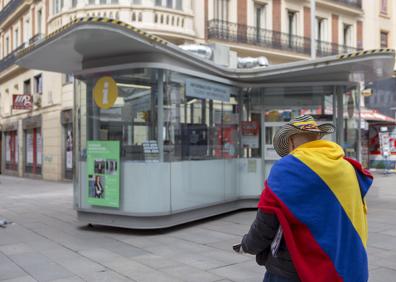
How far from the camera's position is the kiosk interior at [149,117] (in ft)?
25.0

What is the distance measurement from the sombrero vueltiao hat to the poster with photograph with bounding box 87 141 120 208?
17.1 ft

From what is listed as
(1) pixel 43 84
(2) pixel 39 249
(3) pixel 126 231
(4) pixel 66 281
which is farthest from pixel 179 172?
(1) pixel 43 84

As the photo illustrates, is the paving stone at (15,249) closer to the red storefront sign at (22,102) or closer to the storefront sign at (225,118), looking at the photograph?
the storefront sign at (225,118)

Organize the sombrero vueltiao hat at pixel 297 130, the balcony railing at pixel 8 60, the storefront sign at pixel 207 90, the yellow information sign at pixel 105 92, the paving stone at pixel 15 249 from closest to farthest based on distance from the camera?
1. the sombrero vueltiao hat at pixel 297 130
2. the paving stone at pixel 15 249
3. the yellow information sign at pixel 105 92
4. the storefront sign at pixel 207 90
5. the balcony railing at pixel 8 60

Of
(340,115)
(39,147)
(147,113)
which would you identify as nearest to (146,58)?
(147,113)

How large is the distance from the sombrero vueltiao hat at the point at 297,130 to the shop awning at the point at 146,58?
442cm

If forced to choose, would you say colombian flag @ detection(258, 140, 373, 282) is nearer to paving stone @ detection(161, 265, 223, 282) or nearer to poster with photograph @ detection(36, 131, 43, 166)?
paving stone @ detection(161, 265, 223, 282)

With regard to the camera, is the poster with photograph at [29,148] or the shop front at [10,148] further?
the shop front at [10,148]

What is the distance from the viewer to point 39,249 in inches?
267

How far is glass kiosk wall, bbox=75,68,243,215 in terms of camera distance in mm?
7672

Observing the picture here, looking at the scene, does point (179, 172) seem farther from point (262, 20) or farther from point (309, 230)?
point (262, 20)

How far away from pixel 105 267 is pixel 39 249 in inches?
59.0

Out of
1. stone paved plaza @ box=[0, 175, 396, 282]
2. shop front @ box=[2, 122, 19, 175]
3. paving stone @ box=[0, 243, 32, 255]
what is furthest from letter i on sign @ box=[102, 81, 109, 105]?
shop front @ box=[2, 122, 19, 175]

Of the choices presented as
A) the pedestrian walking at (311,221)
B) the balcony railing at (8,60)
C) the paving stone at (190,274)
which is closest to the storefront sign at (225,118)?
the paving stone at (190,274)
